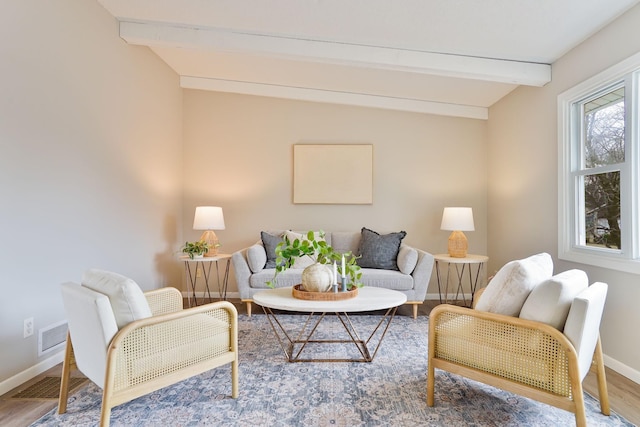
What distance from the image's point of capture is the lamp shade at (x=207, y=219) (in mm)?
4129

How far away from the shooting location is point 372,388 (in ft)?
7.30

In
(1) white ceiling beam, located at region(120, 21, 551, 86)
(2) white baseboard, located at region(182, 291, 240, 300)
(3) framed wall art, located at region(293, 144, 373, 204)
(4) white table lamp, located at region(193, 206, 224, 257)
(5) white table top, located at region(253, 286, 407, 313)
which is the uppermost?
(1) white ceiling beam, located at region(120, 21, 551, 86)

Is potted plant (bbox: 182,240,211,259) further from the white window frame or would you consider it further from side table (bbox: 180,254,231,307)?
the white window frame

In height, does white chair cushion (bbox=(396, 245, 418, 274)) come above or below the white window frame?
below

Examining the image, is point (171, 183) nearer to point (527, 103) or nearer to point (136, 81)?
point (136, 81)

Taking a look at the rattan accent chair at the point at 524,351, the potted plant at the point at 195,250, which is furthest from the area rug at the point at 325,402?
the potted plant at the point at 195,250

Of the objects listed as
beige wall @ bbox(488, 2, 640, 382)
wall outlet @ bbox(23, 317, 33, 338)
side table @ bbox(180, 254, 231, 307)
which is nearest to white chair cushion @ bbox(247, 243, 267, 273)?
side table @ bbox(180, 254, 231, 307)

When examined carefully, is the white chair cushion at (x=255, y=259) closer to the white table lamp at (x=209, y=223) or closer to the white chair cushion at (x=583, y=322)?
the white table lamp at (x=209, y=223)

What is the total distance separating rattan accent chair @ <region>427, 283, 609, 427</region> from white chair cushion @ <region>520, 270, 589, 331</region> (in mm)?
54

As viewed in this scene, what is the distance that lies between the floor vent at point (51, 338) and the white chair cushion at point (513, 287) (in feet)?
9.32

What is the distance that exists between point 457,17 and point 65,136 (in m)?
3.06

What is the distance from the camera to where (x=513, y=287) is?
73.5 inches

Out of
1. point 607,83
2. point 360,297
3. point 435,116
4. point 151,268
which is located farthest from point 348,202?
point 607,83

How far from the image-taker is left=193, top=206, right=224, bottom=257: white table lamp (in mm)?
4133
